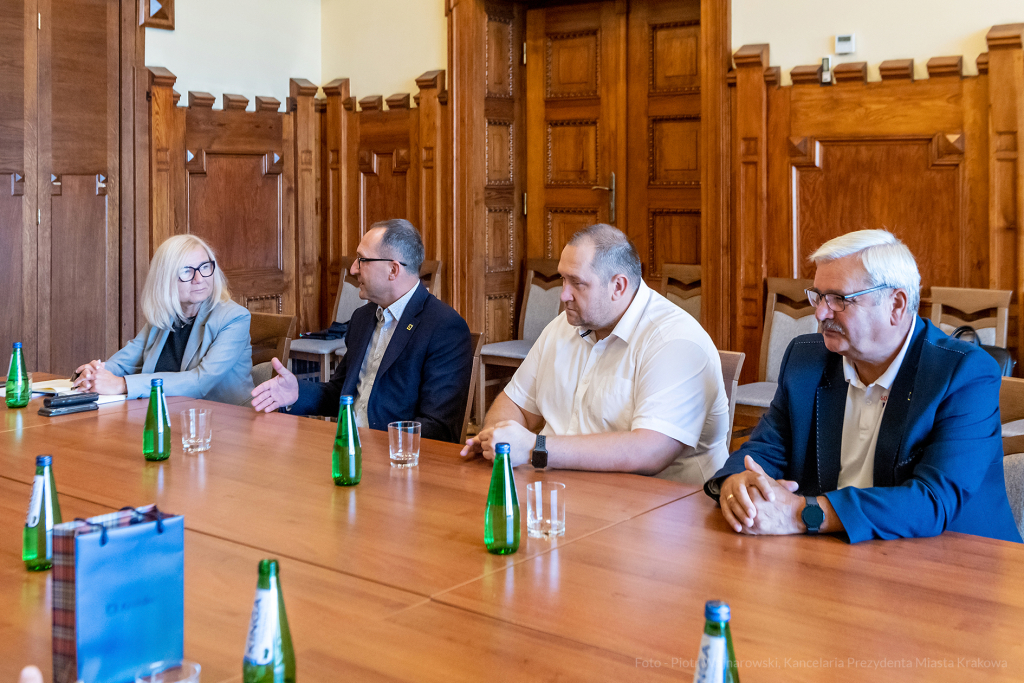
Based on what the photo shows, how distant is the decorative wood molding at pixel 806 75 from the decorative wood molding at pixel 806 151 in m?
0.27

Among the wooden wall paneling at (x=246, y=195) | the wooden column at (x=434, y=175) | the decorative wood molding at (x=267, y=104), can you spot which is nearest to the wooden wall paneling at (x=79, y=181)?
the wooden wall paneling at (x=246, y=195)

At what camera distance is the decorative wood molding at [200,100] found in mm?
6285

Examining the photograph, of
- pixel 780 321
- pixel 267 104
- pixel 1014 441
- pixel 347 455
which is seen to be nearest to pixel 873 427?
Answer: pixel 1014 441

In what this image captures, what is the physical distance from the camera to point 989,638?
1.47 meters

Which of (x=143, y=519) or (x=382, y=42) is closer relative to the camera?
(x=143, y=519)

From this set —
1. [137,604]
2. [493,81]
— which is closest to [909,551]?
[137,604]

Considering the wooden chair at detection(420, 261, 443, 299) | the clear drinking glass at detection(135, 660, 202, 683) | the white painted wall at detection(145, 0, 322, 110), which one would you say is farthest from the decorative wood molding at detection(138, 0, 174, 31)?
the clear drinking glass at detection(135, 660, 202, 683)

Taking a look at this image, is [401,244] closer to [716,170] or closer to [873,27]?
[716,170]

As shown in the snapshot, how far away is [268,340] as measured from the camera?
417cm

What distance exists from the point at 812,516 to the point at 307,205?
5.59 m

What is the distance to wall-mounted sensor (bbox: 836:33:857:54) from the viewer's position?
491 cm

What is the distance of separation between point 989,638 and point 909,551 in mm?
388

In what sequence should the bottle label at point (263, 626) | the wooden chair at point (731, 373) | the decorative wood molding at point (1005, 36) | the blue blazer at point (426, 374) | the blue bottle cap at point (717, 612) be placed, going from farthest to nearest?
1. the decorative wood molding at point (1005, 36)
2. the blue blazer at point (426, 374)
3. the wooden chair at point (731, 373)
4. the bottle label at point (263, 626)
5. the blue bottle cap at point (717, 612)

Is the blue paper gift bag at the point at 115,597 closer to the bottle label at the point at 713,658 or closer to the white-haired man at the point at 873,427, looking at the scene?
the bottle label at the point at 713,658
